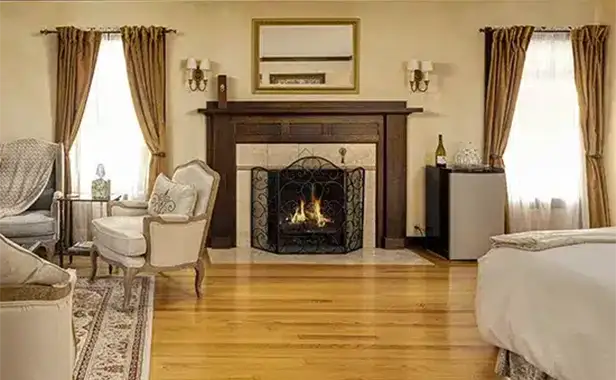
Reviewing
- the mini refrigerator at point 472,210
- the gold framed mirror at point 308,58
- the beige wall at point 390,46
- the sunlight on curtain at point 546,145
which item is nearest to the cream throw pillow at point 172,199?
the beige wall at point 390,46

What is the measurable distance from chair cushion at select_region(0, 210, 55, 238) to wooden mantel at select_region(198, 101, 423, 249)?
68.1 inches

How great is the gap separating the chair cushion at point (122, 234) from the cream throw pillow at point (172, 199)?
0.19 meters

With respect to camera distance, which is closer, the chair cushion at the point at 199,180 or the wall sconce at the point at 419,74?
the chair cushion at the point at 199,180

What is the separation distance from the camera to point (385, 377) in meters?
3.71

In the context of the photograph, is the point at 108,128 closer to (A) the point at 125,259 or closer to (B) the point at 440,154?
(A) the point at 125,259

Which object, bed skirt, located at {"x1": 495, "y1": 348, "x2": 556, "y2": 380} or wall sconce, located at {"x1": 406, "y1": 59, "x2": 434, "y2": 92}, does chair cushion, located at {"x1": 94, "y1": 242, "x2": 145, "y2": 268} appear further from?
wall sconce, located at {"x1": 406, "y1": 59, "x2": 434, "y2": 92}

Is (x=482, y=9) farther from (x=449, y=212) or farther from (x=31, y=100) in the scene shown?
(x=31, y=100)

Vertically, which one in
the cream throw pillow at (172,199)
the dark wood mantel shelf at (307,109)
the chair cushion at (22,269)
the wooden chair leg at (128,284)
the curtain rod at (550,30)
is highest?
the curtain rod at (550,30)

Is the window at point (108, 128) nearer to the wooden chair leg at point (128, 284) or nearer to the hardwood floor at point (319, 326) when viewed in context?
the hardwood floor at point (319, 326)

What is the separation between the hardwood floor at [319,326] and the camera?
12.6ft

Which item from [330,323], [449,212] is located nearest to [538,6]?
[449,212]

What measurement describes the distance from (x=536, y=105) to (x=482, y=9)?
110cm

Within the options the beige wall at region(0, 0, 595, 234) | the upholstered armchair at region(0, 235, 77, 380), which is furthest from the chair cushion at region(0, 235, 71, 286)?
the beige wall at region(0, 0, 595, 234)

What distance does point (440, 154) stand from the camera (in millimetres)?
7602
